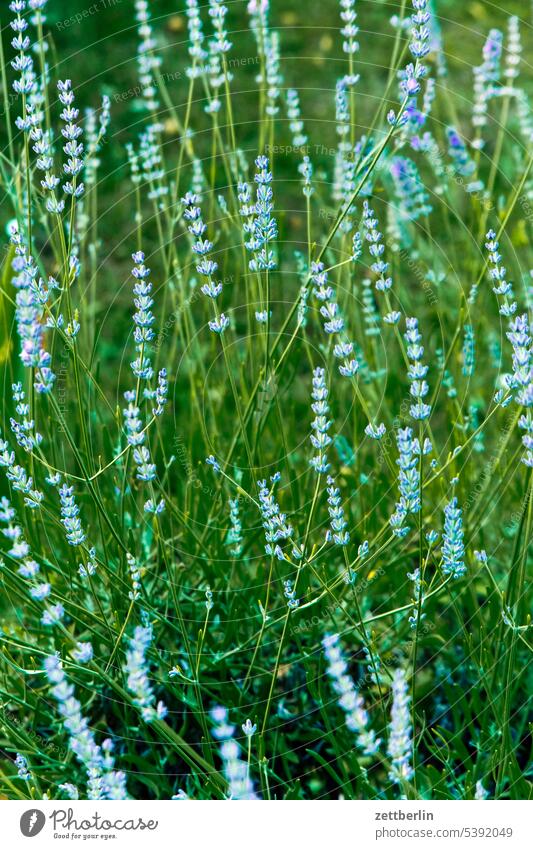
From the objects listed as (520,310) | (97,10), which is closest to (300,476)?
(520,310)

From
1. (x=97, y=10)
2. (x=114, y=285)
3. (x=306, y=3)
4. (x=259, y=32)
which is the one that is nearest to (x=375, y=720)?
(x=259, y=32)

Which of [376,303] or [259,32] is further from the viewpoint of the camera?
[376,303]

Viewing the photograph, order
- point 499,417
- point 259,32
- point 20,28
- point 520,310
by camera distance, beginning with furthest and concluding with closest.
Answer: point 520,310
point 499,417
point 259,32
point 20,28

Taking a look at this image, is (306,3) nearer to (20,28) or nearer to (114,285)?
(114,285)

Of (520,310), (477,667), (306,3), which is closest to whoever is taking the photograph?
(477,667)

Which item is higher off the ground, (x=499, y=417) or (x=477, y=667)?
(x=499, y=417)
